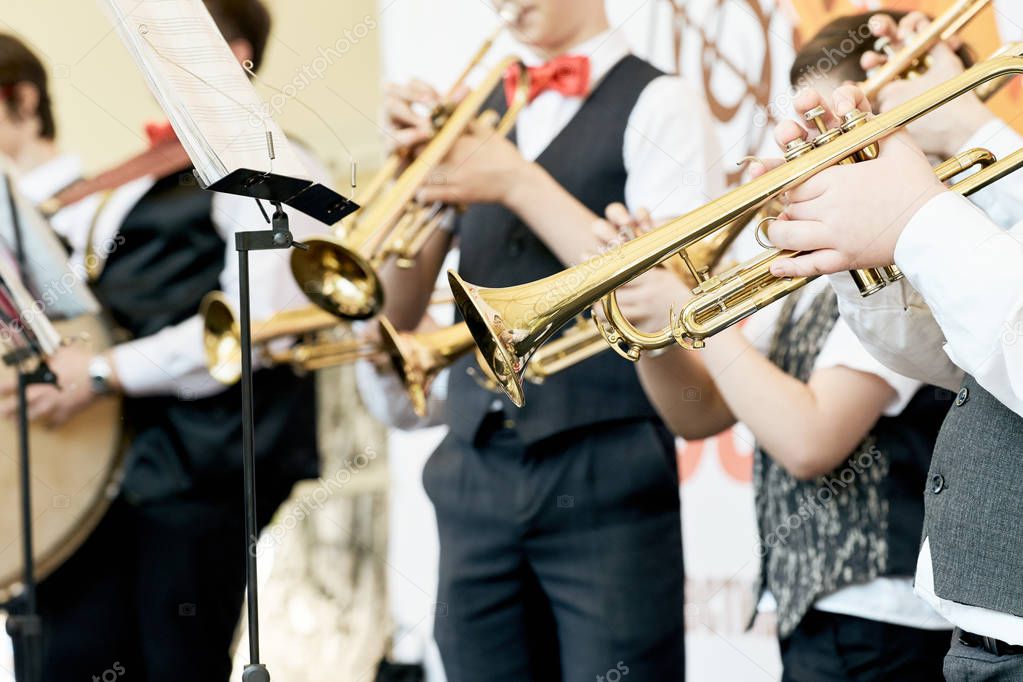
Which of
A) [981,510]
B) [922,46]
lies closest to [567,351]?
[922,46]

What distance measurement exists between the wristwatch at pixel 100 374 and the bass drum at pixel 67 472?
36mm

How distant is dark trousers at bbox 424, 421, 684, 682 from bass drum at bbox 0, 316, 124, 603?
0.87 metres

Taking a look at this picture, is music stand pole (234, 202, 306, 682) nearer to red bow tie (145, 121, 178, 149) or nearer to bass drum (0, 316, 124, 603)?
bass drum (0, 316, 124, 603)

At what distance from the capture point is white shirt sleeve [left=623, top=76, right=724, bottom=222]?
1.73 m

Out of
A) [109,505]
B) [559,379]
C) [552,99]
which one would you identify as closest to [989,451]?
[559,379]

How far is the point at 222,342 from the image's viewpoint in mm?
2117

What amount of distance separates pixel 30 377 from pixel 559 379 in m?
0.90

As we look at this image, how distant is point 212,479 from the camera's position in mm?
2258

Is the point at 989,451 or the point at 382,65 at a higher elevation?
the point at 382,65

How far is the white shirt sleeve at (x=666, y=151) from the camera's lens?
68.1 inches

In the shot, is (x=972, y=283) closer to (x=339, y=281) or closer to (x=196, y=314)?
(x=339, y=281)

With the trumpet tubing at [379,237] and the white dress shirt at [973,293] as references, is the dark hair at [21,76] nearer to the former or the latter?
the trumpet tubing at [379,237]

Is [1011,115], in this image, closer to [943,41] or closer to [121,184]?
[943,41]

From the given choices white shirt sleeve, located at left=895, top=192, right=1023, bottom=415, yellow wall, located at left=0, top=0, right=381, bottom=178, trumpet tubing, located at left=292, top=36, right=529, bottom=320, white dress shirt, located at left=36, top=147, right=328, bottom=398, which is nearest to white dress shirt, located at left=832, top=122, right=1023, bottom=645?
white shirt sleeve, located at left=895, top=192, right=1023, bottom=415
